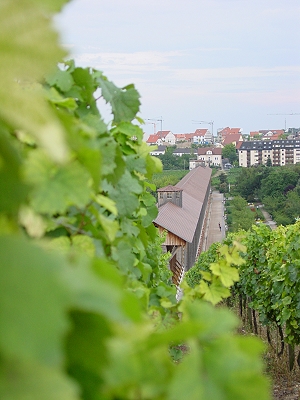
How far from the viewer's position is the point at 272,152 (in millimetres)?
96500

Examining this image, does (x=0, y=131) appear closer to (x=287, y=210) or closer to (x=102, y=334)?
(x=102, y=334)

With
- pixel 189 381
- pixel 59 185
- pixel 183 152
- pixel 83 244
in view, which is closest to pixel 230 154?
pixel 183 152

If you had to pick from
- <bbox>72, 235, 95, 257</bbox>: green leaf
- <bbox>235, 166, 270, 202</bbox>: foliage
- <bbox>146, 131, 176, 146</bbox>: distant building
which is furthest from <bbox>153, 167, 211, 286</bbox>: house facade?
<bbox>146, 131, 176, 146</bbox>: distant building

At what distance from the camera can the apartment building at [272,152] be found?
96.5 meters

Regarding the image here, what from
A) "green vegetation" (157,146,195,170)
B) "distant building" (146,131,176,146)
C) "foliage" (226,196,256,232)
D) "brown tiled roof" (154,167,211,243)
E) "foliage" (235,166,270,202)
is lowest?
"foliage" (226,196,256,232)

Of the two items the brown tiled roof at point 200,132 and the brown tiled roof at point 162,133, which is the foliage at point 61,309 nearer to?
the brown tiled roof at point 162,133

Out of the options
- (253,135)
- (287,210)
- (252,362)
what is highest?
(253,135)

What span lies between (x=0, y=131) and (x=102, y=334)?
20 centimetres

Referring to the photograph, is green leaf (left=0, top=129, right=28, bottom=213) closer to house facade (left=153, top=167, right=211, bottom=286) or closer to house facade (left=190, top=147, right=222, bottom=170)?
house facade (left=153, top=167, right=211, bottom=286)

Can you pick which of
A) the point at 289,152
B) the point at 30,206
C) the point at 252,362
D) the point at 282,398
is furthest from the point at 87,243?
the point at 289,152

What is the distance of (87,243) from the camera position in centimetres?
104

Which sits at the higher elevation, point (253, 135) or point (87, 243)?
point (253, 135)

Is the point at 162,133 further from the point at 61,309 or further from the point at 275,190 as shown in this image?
the point at 61,309

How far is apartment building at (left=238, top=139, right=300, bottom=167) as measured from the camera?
96.5 metres
